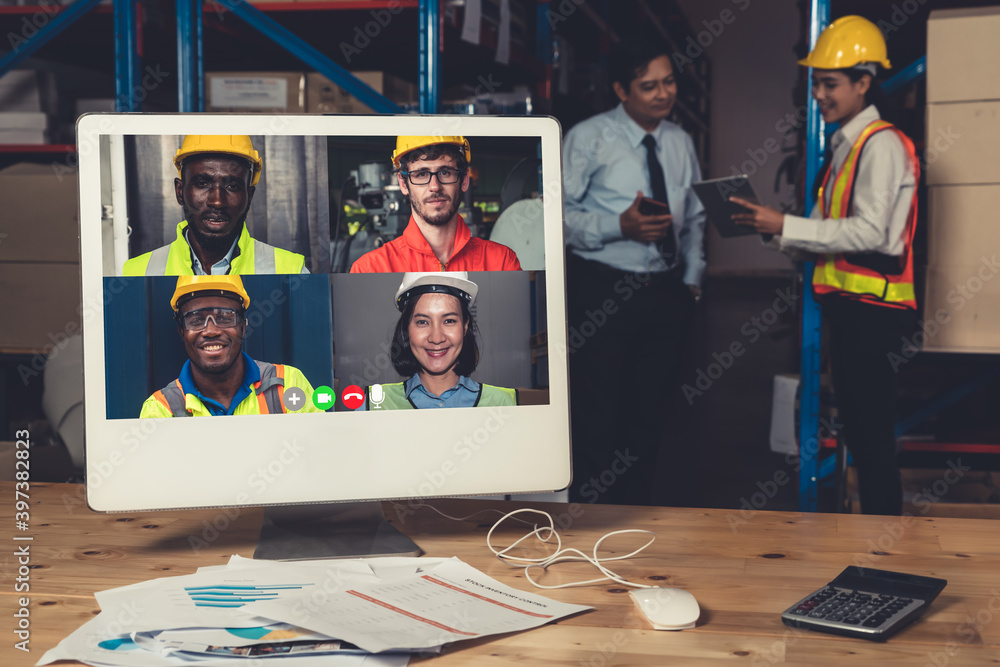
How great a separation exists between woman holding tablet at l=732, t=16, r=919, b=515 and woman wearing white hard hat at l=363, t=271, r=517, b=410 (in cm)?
162

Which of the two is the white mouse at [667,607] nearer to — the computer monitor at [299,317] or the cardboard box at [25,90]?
the computer monitor at [299,317]

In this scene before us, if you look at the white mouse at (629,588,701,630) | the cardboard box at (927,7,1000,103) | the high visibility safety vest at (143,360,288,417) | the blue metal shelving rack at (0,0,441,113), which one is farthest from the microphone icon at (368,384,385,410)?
the cardboard box at (927,7,1000,103)

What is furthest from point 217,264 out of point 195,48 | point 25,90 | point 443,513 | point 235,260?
point 25,90

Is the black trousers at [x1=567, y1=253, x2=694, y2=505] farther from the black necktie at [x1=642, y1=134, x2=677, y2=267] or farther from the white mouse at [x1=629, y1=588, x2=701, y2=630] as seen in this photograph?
the white mouse at [x1=629, y1=588, x2=701, y2=630]

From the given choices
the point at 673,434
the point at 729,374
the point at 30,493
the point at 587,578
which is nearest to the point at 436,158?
the point at 587,578

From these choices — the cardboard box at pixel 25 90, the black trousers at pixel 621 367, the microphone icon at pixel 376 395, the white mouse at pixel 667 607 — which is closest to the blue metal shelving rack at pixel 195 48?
the cardboard box at pixel 25 90

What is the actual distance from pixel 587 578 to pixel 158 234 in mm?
639

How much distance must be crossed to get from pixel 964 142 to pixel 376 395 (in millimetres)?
2172

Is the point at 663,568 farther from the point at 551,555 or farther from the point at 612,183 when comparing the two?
the point at 612,183

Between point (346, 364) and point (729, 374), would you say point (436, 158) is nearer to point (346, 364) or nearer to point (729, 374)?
point (346, 364)

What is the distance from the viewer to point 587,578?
92cm

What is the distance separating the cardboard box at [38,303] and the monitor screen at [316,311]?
2133 millimetres

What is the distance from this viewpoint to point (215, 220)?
951 millimetres

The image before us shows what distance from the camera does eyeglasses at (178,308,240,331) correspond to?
945 millimetres
